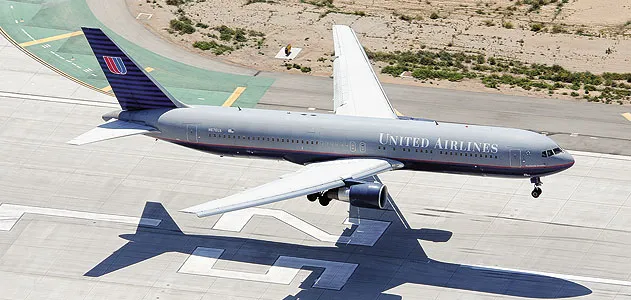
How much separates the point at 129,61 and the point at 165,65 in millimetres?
22813

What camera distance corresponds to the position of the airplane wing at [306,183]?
60.2 meters

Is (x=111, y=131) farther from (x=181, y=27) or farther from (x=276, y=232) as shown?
(x=181, y=27)

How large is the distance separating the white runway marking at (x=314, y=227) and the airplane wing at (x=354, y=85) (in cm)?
796

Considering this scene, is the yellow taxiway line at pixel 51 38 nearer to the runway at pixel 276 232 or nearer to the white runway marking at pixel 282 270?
the runway at pixel 276 232

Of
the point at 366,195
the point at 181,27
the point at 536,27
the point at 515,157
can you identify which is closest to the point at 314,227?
the point at 366,195

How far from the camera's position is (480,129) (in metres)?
66.8

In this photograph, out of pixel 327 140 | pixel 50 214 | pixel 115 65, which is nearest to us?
pixel 327 140

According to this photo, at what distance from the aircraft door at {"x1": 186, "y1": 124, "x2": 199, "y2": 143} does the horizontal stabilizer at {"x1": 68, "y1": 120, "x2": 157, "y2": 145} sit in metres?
2.25

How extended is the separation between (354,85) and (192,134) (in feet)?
42.4

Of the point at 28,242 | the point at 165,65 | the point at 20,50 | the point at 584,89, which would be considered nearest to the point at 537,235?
the point at 584,89

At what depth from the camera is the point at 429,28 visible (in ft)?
329

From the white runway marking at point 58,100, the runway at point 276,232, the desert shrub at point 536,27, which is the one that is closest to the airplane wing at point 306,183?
the runway at point 276,232

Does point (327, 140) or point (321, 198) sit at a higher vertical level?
point (327, 140)

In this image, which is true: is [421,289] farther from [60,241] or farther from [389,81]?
[389,81]
